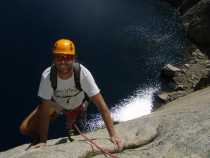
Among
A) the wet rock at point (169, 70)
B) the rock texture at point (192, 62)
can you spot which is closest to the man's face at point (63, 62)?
the rock texture at point (192, 62)

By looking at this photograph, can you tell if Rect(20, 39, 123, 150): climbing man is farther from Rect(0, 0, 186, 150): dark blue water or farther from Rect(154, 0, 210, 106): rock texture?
Rect(0, 0, 186, 150): dark blue water

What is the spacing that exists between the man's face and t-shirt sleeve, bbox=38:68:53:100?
1.62ft

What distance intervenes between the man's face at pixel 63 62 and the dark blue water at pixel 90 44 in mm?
25924

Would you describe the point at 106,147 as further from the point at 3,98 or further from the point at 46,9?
the point at 46,9

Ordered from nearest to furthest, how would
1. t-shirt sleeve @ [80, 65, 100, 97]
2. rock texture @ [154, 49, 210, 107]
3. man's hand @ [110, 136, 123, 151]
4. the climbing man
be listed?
the climbing man → t-shirt sleeve @ [80, 65, 100, 97] → man's hand @ [110, 136, 123, 151] → rock texture @ [154, 49, 210, 107]

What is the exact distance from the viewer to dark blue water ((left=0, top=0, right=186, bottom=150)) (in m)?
40.9

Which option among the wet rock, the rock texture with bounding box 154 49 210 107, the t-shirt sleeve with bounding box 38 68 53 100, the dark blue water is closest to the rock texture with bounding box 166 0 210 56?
the dark blue water

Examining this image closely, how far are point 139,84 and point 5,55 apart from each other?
14906mm

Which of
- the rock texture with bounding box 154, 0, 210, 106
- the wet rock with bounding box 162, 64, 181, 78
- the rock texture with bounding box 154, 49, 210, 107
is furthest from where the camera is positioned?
the wet rock with bounding box 162, 64, 181, 78

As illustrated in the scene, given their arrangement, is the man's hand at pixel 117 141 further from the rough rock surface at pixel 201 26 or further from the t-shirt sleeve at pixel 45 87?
the rough rock surface at pixel 201 26

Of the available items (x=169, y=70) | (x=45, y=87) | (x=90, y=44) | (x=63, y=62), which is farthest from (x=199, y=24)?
(x=63, y=62)

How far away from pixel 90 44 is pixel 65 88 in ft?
121

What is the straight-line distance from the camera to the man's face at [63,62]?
10.7 meters

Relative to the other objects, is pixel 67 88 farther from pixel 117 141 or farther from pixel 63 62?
pixel 117 141
